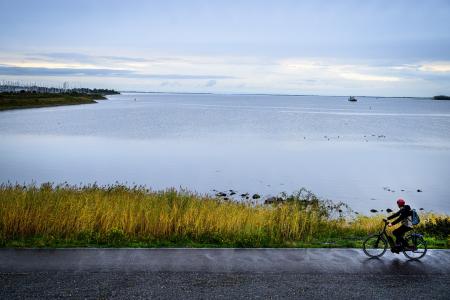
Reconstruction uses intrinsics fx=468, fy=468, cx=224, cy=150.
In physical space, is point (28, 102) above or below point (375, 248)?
above

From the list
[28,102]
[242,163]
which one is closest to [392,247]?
[242,163]

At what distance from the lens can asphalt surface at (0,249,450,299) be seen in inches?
359

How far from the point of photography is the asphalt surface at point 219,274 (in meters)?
9.12

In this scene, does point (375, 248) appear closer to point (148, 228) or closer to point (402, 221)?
point (402, 221)

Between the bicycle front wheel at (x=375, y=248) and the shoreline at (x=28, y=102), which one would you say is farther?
the shoreline at (x=28, y=102)

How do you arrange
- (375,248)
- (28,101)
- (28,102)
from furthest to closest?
(28,101), (28,102), (375,248)

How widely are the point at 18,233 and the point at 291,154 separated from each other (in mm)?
41496

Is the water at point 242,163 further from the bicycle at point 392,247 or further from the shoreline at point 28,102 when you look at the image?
the shoreline at point 28,102

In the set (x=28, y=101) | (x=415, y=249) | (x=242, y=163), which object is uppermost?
(x=28, y=101)

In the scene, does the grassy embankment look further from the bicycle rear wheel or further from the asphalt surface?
the bicycle rear wheel

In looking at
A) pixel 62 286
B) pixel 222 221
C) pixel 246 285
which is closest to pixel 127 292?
pixel 62 286

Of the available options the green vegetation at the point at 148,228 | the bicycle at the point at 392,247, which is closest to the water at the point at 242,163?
the green vegetation at the point at 148,228

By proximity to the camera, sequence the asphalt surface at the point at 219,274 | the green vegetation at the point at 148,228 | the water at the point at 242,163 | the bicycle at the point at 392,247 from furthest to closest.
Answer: the water at the point at 242,163 < the green vegetation at the point at 148,228 < the bicycle at the point at 392,247 < the asphalt surface at the point at 219,274

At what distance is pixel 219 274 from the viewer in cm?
1009
